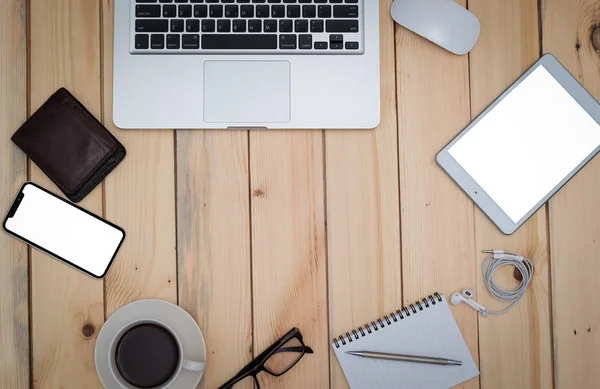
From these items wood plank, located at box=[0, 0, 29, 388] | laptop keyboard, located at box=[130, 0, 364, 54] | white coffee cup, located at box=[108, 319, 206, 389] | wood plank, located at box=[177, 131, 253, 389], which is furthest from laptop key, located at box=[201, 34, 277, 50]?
white coffee cup, located at box=[108, 319, 206, 389]

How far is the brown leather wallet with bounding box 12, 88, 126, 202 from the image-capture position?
0.73 meters

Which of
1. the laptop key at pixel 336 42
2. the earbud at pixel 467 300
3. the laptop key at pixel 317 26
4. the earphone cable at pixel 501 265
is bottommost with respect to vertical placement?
the earbud at pixel 467 300

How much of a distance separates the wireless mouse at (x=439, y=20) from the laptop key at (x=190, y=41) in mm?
312

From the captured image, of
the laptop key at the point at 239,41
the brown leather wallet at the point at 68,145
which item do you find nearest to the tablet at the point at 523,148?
the laptop key at the point at 239,41

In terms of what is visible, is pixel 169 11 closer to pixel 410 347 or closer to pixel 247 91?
pixel 247 91

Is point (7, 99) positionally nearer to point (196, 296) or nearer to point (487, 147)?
point (196, 296)

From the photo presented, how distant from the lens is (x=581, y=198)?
0.77 meters

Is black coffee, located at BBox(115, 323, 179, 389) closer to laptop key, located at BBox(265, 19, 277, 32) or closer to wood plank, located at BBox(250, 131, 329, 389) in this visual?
wood plank, located at BBox(250, 131, 329, 389)

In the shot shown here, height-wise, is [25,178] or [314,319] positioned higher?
[25,178]

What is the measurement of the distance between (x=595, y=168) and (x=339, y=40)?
463 millimetres

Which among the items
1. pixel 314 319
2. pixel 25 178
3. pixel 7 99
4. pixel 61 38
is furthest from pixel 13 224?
pixel 314 319

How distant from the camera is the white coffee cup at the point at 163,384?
0.67 meters

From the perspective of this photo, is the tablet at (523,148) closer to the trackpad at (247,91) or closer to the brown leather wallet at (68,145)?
the trackpad at (247,91)

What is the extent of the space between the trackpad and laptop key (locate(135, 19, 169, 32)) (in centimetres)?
8
